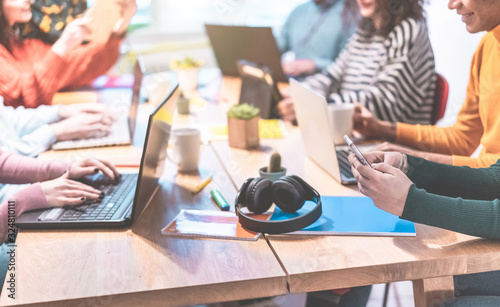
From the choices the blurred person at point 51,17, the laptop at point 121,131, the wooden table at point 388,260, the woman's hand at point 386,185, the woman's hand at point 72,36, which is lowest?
the laptop at point 121,131

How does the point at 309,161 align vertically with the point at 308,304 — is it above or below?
above

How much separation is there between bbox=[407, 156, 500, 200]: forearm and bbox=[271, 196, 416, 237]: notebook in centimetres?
13

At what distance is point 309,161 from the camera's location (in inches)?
57.3

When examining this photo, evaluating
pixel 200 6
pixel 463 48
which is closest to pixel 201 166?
pixel 463 48

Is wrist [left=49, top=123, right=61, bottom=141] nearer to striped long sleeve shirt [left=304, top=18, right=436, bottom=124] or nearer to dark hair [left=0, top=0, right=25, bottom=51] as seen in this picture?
dark hair [left=0, top=0, right=25, bottom=51]

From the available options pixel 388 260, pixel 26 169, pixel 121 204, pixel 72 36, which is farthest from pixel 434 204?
pixel 72 36

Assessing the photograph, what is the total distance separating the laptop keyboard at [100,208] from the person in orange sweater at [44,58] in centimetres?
38

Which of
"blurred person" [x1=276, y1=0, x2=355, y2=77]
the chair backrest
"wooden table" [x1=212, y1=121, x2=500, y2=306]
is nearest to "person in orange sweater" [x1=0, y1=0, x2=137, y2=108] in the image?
"wooden table" [x1=212, y1=121, x2=500, y2=306]

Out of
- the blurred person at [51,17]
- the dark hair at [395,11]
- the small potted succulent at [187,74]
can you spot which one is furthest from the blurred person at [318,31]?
the blurred person at [51,17]

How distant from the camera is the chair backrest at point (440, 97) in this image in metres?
1.86

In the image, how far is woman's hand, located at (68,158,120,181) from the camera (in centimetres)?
126

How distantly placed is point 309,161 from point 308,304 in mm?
448

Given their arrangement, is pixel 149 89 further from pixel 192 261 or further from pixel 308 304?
pixel 192 261

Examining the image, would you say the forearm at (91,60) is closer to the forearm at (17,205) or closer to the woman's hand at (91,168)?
the woman's hand at (91,168)
